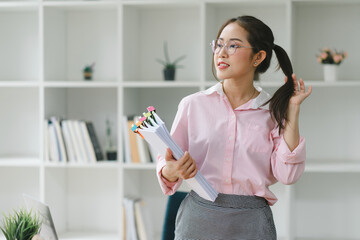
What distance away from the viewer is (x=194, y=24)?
3.24 meters

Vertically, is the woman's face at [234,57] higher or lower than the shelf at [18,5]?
lower

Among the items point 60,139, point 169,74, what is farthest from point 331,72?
point 60,139

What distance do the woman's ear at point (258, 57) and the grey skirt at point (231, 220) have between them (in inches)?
15.2

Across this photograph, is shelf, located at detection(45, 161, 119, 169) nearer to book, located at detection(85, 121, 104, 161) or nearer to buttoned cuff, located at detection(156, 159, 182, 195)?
book, located at detection(85, 121, 104, 161)

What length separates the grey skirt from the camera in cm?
157

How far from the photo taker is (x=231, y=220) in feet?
5.14

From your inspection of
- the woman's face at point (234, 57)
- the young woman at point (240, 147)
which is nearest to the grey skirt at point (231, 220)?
the young woman at point (240, 147)

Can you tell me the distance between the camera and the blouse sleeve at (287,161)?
1.52 m

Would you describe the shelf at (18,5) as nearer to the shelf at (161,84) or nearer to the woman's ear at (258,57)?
the shelf at (161,84)

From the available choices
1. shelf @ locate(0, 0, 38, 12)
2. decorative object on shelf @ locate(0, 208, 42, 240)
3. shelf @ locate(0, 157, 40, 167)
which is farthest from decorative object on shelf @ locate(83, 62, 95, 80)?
decorative object on shelf @ locate(0, 208, 42, 240)

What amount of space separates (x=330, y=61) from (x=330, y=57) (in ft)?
0.07

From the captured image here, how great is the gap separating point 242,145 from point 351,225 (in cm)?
185

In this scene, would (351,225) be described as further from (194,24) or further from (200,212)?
(200,212)

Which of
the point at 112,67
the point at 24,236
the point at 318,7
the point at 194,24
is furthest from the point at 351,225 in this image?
the point at 24,236
